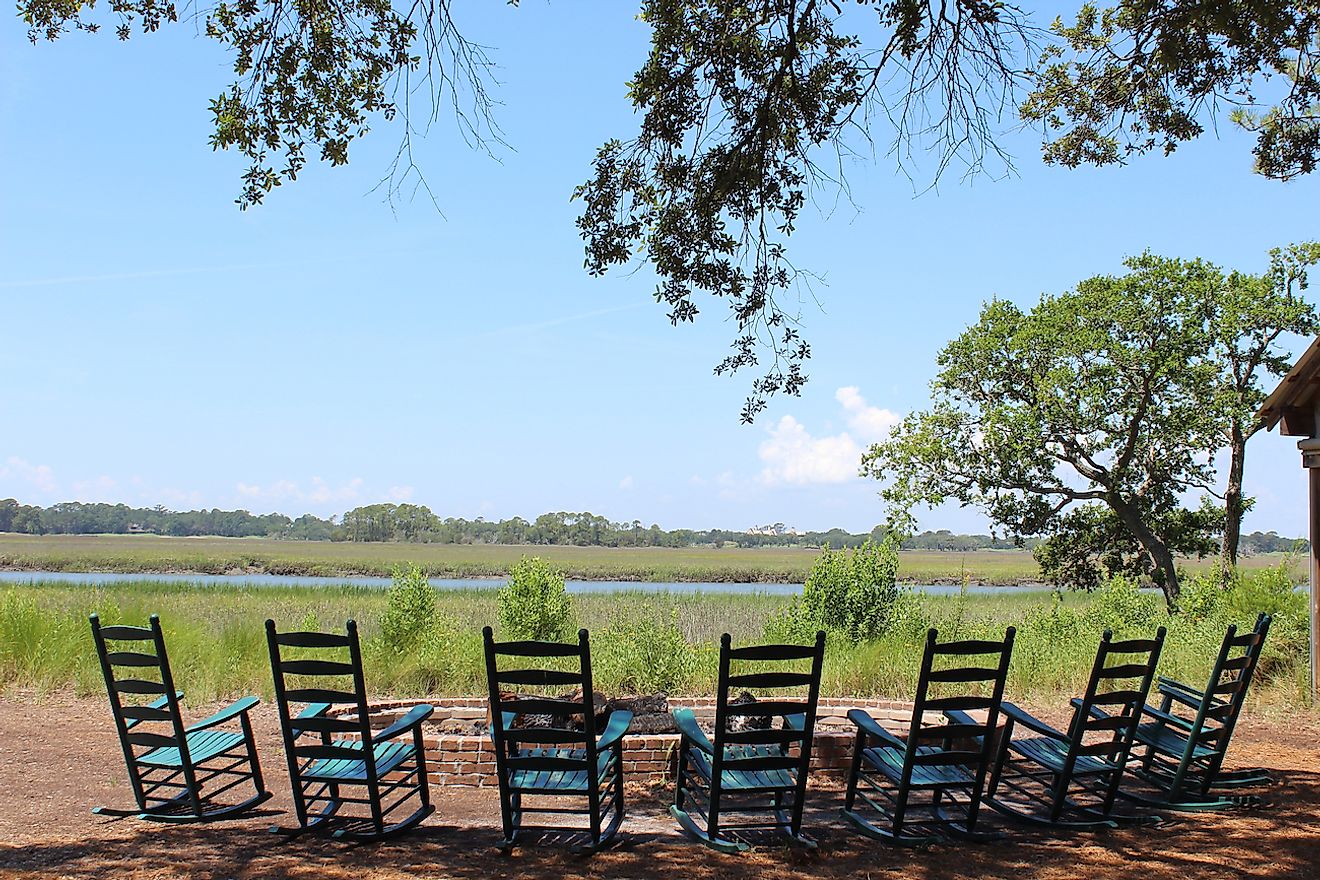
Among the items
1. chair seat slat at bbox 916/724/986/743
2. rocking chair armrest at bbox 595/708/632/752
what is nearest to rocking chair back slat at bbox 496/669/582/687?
rocking chair armrest at bbox 595/708/632/752

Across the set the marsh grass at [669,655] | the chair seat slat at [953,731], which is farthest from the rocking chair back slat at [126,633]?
the marsh grass at [669,655]

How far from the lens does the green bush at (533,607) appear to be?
11102 millimetres

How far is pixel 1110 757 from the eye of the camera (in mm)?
5164

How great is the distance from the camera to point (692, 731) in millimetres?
4715

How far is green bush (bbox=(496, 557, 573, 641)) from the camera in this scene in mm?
11102

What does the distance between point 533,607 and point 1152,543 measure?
13289mm

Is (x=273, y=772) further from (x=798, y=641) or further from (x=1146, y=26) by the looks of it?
(x=1146, y=26)

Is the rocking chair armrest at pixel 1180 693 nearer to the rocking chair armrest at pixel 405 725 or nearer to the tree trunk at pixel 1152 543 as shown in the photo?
the rocking chair armrest at pixel 405 725

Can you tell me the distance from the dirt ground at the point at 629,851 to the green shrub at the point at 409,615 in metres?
4.67

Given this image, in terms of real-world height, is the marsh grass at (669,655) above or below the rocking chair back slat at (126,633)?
below

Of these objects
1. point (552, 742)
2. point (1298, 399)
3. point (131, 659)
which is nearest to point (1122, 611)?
point (1298, 399)

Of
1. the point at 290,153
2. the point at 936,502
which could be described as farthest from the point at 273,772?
the point at 936,502

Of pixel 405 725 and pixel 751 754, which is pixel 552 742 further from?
pixel 751 754

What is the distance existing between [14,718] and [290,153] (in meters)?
4.91
